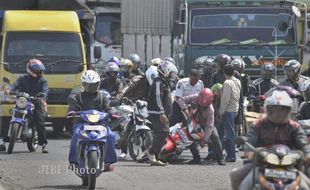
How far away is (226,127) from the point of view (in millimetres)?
15367

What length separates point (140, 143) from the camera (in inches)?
616

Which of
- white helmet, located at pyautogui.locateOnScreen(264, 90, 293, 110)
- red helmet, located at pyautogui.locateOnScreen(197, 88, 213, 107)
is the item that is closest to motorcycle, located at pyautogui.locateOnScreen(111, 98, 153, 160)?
red helmet, located at pyautogui.locateOnScreen(197, 88, 213, 107)

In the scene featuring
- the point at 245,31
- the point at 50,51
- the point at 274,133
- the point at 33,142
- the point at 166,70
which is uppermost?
the point at 274,133

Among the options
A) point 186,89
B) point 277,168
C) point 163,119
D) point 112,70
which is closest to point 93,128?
point 163,119

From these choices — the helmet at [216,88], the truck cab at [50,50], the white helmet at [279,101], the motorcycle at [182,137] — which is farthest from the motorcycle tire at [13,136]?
the white helmet at [279,101]

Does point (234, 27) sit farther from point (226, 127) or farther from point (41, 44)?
point (226, 127)

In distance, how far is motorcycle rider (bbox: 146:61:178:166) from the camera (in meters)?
14.6

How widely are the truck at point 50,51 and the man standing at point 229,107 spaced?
5439 mm

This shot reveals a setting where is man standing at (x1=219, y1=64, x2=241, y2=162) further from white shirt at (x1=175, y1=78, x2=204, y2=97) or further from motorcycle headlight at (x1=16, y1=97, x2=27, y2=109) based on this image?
motorcycle headlight at (x1=16, y1=97, x2=27, y2=109)

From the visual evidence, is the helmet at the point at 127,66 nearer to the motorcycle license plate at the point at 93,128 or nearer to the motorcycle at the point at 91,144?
the motorcycle at the point at 91,144

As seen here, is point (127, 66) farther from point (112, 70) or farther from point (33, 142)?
point (33, 142)

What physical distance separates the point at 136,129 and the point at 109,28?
16.9m

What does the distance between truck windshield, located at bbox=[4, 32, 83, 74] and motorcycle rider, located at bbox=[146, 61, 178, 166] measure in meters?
5.94

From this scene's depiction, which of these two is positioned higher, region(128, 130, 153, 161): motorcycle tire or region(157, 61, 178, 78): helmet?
region(157, 61, 178, 78): helmet
